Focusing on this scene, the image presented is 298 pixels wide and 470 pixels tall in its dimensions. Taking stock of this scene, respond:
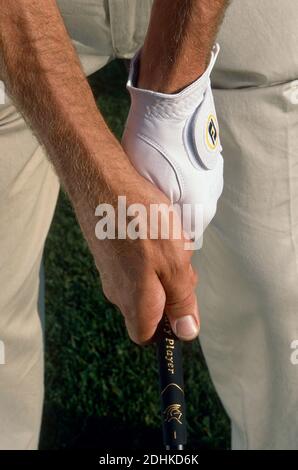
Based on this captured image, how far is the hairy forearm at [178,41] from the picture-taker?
1285 mm

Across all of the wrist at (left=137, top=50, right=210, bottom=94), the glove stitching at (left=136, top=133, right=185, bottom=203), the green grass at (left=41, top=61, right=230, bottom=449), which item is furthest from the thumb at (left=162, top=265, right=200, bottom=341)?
the green grass at (left=41, top=61, right=230, bottom=449)

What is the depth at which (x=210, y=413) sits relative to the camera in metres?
2.29

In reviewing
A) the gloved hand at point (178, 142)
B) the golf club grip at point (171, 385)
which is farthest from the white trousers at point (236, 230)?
the golf club grip at point (171, 385)

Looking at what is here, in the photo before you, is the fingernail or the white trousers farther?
the white trousers

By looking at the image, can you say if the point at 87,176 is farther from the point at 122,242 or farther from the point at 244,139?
the point at 244,139

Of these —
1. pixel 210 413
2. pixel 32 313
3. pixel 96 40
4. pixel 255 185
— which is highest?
A: pixel 96 40

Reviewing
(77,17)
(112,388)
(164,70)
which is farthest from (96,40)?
(112,388)

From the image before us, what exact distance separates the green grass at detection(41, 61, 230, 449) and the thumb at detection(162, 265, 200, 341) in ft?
3.11

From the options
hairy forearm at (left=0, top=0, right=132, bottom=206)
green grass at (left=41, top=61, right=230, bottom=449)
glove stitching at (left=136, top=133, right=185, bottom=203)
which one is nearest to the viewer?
hairy forearm at (left=0, top=0, right=132, bottom=206)

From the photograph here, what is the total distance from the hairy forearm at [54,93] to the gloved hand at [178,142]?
0.09 meters

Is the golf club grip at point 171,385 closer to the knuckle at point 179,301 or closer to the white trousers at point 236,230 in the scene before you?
the knuckle at point 179,301

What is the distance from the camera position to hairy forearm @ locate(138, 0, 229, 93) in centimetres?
129

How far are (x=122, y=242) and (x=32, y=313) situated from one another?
2.12ft

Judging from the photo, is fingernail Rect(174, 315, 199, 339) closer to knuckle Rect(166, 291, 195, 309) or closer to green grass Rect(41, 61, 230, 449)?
knuckle Rect(166, 291, 195, 309)
